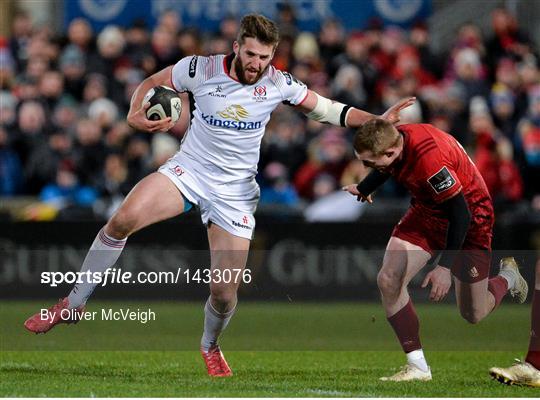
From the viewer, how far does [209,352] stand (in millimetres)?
10539

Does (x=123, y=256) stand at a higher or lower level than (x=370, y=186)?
lower

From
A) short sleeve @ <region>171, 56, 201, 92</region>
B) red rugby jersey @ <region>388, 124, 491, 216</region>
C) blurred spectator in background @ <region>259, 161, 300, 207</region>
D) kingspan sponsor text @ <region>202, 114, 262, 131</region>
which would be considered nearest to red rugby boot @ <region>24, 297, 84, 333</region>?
kingspan sponsor text @ <region>202, 114, 262, 131</region>

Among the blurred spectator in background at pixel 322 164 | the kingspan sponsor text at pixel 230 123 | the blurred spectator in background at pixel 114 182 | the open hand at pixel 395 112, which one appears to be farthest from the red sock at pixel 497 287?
the blurred spectator in background at pixel 114 182

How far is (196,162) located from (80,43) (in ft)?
30.1

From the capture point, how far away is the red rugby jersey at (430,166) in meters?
9.70

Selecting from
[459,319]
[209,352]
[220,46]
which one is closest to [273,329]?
[459,319]

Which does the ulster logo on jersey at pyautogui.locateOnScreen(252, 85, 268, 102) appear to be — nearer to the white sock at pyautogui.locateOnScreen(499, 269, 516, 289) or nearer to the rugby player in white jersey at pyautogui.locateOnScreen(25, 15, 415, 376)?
the rugby player in white jersey at pyautogui.locateOnScreen(25, 15, 415, 376)

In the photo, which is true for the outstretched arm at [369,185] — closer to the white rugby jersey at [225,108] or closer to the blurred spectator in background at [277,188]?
the white rugby jersey at [225,108]

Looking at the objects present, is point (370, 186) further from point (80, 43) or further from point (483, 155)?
point (80, 43)

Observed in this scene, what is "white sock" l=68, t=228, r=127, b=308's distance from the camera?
33.3 feet

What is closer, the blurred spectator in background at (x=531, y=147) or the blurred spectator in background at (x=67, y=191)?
the blurred spectator in background at (x=67, y=191)

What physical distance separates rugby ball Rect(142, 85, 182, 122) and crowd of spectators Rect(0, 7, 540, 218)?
241 inches

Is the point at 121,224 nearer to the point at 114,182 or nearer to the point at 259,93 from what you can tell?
the point at 259,93

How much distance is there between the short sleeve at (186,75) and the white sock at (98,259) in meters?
1.20
